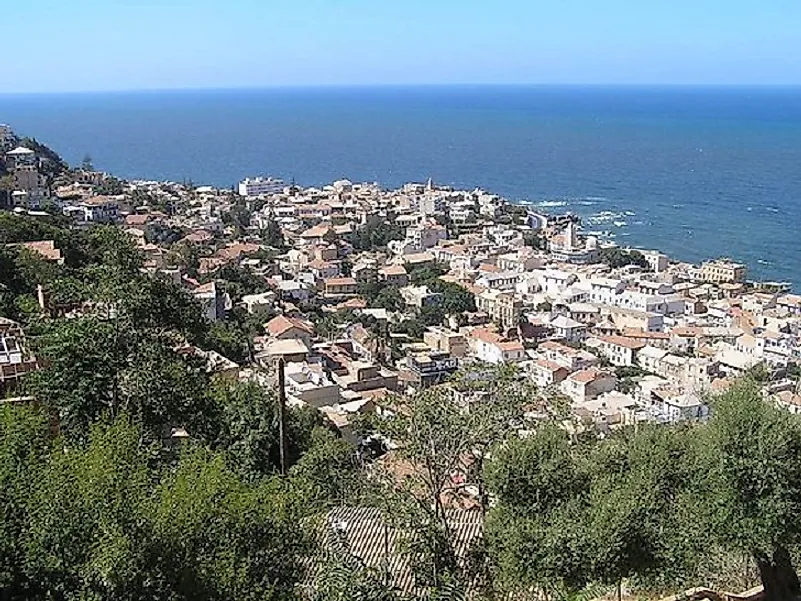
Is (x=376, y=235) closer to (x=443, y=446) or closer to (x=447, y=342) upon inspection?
(x=447, y=342)

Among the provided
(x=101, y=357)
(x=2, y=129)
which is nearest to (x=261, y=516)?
(x=101, y=357)

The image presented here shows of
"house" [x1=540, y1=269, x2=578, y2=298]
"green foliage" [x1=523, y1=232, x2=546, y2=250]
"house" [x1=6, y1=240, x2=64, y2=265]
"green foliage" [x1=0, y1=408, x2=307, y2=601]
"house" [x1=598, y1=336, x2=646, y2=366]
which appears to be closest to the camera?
"green foliage" [x1=0, y1=408, x2=307, y2=601]

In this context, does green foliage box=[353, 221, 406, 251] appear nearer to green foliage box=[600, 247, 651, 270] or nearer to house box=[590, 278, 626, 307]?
green foliage box=[600, 247, 651, 270]

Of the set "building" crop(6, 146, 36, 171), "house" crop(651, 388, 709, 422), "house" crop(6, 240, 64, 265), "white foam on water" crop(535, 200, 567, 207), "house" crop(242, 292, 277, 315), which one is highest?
"building" crop(6, 146, 36, 171)

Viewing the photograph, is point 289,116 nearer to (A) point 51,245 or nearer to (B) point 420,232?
(B) point 420,232

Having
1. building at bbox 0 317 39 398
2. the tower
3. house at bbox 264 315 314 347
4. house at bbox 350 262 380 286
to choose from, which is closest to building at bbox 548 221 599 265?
the tower

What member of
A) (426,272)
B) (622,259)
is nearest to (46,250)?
(426,272)

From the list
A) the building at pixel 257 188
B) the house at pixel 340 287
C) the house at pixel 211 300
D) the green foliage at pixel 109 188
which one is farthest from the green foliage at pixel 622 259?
the building at pixel 257 188

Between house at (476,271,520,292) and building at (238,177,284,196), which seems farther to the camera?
building at (238,177,284,196)
